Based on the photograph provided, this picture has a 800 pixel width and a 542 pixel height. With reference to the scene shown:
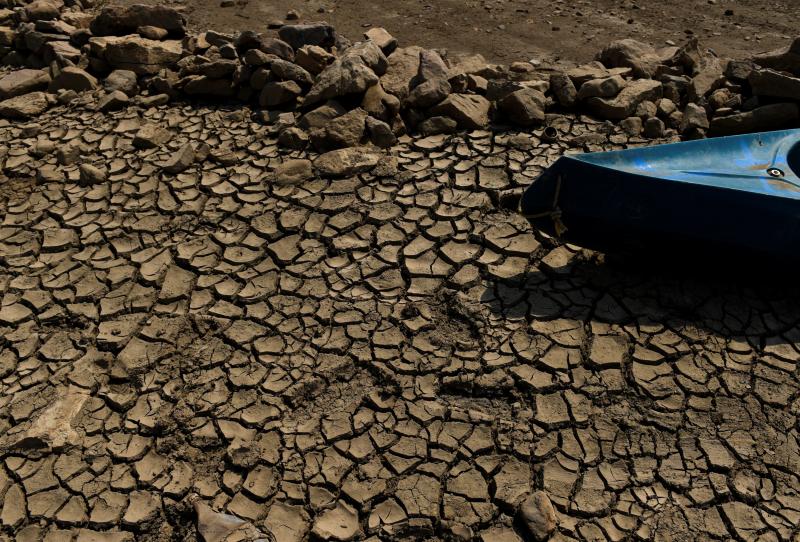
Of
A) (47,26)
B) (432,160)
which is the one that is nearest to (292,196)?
(432,160)

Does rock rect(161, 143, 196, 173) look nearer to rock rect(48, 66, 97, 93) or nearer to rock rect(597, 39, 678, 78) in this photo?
rock rect(48, 66, 97, 93)

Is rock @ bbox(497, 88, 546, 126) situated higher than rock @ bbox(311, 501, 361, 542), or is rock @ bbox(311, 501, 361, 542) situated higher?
rock @ bbox(497, 88, 546, 126)

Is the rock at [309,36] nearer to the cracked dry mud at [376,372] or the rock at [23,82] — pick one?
the cracked dry mud at [376,372]

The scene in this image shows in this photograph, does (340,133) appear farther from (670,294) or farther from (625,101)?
(670,294)

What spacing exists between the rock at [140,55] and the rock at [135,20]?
37 cm

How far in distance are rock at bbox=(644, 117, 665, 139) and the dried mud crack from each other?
0.04ft

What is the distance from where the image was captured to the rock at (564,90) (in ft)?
15.2

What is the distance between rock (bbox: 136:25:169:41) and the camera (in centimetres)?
564

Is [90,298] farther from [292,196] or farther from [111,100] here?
[111,100]

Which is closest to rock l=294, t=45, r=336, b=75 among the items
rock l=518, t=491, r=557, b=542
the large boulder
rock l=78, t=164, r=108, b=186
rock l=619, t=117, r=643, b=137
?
the large boulder

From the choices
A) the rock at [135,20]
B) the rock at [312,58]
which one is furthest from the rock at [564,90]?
the rock at [135,20]

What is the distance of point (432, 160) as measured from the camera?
439cm

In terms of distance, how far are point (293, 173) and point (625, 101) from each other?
204 cm

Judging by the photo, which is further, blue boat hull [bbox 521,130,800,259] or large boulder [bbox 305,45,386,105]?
large boulder [bbox 305,45,386,105]
